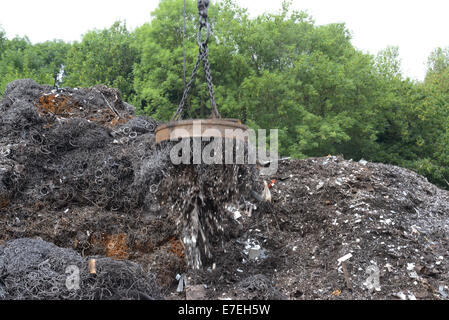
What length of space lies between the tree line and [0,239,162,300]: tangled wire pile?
934 centimetres

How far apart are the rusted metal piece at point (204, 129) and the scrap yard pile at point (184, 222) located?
508mm

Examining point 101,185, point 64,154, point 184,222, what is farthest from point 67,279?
point 64,154

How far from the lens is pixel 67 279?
4.18 m

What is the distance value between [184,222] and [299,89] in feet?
33.5

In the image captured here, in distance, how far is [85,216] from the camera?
6145 millimetres

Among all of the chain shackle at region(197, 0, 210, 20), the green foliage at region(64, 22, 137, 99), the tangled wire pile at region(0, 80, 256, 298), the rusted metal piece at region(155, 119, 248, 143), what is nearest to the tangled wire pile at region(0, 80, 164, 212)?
the tangled wire pile at region(0, 80, 256, 298)

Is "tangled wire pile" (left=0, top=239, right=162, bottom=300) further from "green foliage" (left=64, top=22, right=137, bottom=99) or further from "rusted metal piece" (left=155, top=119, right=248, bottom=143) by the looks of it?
"green foliage" (left=64, top=22, right=137, bottom=99)

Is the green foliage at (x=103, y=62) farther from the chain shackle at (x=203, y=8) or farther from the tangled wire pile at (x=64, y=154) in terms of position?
the chain shackle at (x=203, y=8)

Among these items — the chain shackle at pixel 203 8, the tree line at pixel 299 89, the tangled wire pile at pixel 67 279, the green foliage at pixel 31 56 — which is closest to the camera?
the tangled wire pile at pixel 67 279

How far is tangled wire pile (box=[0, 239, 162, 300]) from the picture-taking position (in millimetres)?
4066

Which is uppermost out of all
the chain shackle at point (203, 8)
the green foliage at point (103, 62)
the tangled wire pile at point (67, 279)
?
the green foliage at point (103, 62)

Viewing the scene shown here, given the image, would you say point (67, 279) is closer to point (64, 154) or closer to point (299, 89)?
point (64, 154)

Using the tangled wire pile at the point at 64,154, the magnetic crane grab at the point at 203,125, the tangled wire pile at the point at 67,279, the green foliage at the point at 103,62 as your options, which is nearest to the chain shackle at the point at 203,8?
the magnetic crane grab at the point at 203,125

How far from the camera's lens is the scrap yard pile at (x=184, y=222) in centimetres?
470
